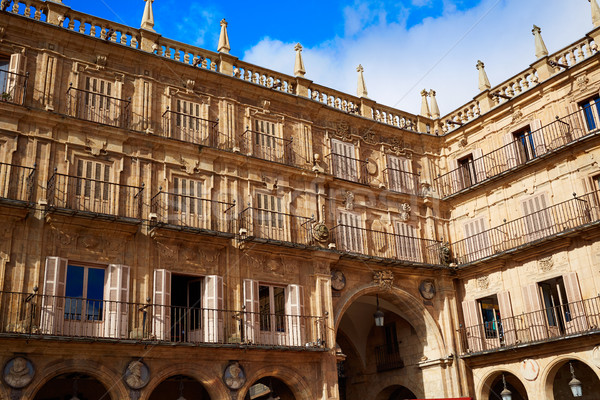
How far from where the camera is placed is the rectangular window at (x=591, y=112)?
21.5 meters

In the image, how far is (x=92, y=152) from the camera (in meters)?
18.9

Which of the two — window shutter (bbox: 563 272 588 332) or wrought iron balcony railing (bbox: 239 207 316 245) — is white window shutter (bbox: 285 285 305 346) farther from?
window shutter (bbox: 563 272 588 332)

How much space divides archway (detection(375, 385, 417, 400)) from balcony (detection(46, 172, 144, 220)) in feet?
43.8

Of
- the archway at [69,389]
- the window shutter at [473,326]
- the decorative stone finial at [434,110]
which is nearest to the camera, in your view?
the archway at [69,389]

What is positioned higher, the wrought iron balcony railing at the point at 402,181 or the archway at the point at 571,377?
the wrought iron balcony railing at the point at 402,181

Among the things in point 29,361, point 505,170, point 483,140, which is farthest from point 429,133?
point 29,361

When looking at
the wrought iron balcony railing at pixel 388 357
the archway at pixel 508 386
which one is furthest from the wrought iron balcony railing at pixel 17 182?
the archway at pixel 508 386

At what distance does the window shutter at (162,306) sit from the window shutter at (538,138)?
45.7ft

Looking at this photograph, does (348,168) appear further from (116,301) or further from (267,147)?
(116,301)

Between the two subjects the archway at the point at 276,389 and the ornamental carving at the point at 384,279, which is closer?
the archway at the point at 276,389

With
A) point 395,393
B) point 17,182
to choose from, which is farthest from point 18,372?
point 395,393

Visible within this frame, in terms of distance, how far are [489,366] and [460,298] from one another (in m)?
3.01

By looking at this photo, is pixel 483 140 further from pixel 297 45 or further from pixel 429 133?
pixel 297 45

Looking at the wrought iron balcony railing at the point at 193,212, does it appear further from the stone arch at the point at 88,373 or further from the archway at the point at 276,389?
the archway at the point at 276,389
